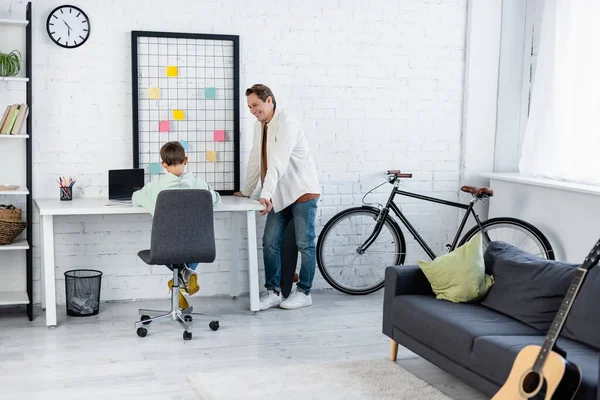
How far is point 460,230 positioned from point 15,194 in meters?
3.07

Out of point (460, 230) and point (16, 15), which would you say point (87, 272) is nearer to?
point (16, 15)

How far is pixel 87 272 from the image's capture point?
16.9 feet

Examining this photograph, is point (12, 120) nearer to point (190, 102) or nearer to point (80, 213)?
point (80, 213)

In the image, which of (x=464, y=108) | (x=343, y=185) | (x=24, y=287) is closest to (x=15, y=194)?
(x=24, y=287)

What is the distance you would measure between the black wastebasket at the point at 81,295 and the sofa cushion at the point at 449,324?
78.6 inches

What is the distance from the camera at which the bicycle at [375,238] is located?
5.61m

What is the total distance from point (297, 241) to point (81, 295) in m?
1.43

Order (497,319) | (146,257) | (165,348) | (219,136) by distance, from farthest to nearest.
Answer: (219,136) < (146,257) < (165,348) < (497,319)

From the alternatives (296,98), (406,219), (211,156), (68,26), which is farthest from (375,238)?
(68,26)

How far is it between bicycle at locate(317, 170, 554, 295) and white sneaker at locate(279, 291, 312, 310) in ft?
1.13

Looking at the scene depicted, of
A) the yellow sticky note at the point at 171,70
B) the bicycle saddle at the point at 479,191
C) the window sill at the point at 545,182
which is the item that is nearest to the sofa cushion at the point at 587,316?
the window sill at the point at 545,182

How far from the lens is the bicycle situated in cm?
561

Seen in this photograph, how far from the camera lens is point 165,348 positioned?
14.1ft

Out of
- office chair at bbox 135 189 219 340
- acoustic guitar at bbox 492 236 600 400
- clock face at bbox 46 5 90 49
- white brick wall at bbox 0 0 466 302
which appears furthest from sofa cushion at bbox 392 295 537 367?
clock face at bbox 46 5 90 49
